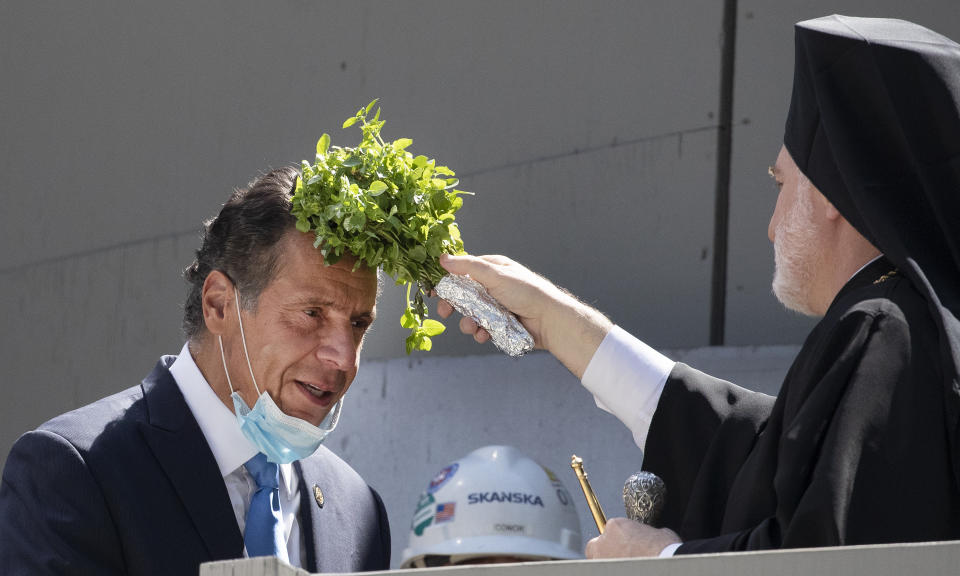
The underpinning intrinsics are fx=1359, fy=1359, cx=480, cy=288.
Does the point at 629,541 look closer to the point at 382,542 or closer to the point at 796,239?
the point at 796,239

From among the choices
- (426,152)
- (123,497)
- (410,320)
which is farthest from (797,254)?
(426,152)

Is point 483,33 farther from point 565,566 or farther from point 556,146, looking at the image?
point 565,566

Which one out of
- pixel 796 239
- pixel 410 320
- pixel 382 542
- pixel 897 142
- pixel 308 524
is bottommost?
pixel 382 542

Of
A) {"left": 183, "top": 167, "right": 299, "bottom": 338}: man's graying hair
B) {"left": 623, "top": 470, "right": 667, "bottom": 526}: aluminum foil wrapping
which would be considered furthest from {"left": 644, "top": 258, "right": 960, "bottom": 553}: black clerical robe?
{"left": 183, "top": 167, "right": 299, "bottom": 338}: man's graying hair

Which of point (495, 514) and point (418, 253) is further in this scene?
point (495, 514)

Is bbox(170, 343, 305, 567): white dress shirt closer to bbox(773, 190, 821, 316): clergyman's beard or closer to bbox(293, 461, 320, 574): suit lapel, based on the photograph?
bbox(293, 461, 320, 574): suit lapel

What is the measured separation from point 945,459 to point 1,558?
6.86 feet

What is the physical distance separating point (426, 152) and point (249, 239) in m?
2.91

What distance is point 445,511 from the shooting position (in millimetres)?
4672

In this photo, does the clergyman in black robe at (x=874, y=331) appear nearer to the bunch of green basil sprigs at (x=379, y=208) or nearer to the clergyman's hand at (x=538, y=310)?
the clergyman's hand at (x=538, y=310)

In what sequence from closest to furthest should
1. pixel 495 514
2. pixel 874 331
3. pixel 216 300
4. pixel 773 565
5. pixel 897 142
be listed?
pixel 773 565 → pixel 874 331 → pixel 897 142 → pixel 216 300 → pixel 495 514

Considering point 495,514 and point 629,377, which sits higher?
point 629,377

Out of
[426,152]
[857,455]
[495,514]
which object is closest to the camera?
[857,455]

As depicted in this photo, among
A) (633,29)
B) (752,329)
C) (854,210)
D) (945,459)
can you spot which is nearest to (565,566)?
(945,459)
